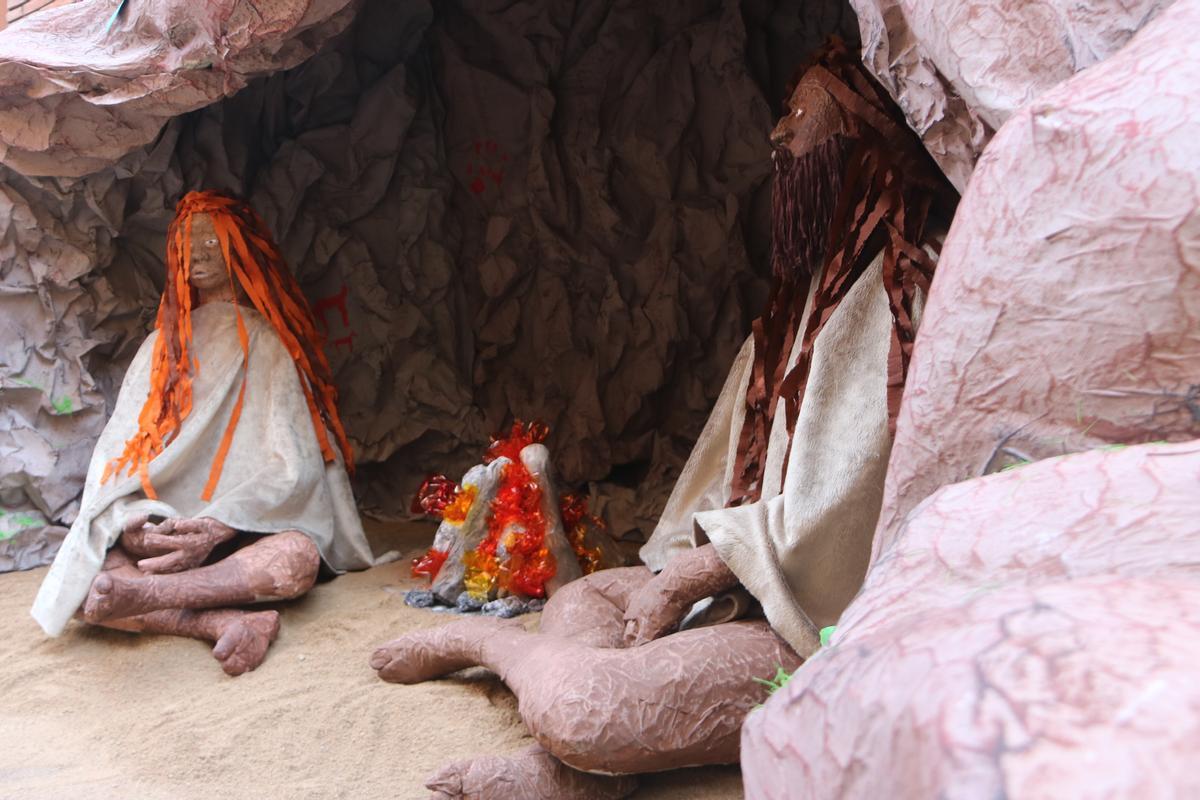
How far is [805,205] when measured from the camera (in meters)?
2.89

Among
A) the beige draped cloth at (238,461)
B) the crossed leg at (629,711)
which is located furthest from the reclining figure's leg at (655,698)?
the beige draped cloth at (238,461)

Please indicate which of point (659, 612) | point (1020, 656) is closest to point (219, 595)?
point (659, 612)

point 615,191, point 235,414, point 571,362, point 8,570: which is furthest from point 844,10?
point 8,570

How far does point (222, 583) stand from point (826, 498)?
2.18 metres

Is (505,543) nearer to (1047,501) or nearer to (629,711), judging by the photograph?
(629,711)

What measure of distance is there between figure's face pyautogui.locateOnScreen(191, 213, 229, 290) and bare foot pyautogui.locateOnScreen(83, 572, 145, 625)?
50.7 inches

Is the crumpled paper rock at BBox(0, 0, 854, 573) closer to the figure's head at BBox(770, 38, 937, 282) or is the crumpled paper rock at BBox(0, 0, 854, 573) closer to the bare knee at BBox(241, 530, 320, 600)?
the bare knee at BBox(241, 530, 320, 600)

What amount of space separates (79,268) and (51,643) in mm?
1774

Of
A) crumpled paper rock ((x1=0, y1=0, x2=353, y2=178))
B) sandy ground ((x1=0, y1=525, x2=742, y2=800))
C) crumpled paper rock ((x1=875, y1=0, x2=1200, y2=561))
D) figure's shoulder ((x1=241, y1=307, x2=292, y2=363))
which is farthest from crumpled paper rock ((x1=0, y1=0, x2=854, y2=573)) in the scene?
crumpled paper rock ((x1=875, y1=0, x2=1200, y2=561))

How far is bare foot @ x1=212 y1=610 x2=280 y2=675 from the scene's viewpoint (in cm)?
341

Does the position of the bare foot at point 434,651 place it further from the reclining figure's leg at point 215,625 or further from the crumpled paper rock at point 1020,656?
the crumpled paper rock at point 1020,656

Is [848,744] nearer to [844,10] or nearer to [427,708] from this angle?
[427,708]

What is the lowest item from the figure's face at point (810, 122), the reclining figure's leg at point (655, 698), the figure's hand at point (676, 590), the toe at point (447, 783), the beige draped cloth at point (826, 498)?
the toe at point (447, 783)

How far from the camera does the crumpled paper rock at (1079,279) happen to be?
1.34 m
